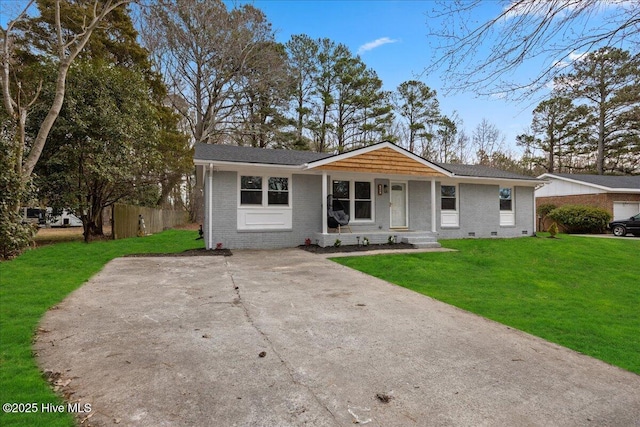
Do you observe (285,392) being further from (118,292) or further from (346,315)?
(118,292)

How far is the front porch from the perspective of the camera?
11.6 metres

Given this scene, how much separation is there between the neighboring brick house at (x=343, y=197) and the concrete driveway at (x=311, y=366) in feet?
19.5

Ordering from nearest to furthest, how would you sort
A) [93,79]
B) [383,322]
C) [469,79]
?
[469,79] → [383,322] → [93,79]

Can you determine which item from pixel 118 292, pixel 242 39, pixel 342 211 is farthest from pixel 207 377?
pixel 242 39

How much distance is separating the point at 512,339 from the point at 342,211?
8.37 meters

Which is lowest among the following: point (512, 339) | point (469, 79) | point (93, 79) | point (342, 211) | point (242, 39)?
point (512, 339)

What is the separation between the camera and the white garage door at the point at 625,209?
20.8m

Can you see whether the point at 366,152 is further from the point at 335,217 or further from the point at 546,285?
the point at 546,285

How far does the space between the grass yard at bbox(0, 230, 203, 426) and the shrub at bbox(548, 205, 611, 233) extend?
22.4 m

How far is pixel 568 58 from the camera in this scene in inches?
152

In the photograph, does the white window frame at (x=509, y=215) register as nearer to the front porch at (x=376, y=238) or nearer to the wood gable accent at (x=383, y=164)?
the wood gable accent at (x=383, y=164)

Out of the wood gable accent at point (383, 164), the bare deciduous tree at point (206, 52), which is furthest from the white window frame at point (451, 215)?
the bare deciduous tree at point (206, 52)

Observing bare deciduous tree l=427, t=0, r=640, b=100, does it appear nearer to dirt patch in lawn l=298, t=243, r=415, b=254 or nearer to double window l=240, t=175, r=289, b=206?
dirt patch in lawn l=298, t=243, r=415, b=254

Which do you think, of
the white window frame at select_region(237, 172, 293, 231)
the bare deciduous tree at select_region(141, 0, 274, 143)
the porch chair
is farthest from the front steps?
the bare deciduous tree at select_region(141, 0, 274, 143)
